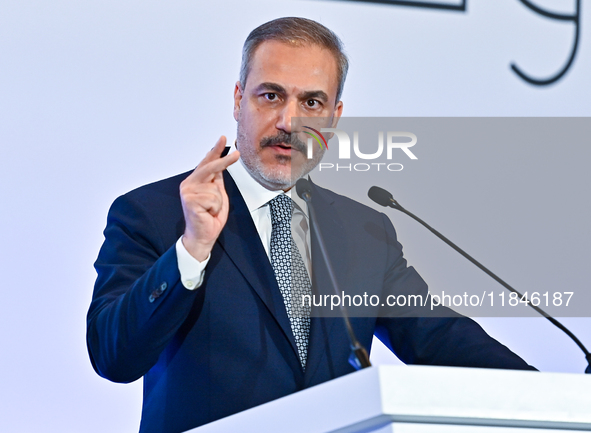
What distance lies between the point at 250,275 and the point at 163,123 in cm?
Result: 82

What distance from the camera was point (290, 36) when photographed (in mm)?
1982

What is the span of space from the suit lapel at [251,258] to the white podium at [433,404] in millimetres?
544

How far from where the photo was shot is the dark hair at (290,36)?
1.99m

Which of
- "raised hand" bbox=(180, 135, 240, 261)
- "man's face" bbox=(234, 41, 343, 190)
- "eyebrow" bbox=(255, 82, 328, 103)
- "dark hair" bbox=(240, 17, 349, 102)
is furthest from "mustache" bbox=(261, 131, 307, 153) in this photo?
"raised hand" bbox=(180, 135, 240, 261)

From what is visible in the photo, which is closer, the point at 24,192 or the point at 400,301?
the point at 400,301

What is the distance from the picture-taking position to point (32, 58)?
2.26 metres

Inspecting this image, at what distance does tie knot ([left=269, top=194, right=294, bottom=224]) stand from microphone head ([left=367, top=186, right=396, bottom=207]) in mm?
202

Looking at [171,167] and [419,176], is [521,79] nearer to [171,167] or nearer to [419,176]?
[419,176]

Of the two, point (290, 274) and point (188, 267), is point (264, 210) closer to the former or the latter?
point (290, 274)

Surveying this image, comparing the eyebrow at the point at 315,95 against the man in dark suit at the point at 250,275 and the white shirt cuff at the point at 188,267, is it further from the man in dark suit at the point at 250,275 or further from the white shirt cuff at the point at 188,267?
the white shirt cuff at the point at 188,267

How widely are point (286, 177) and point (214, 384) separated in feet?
1.91

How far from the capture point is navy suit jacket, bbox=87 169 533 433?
1439 millimetres

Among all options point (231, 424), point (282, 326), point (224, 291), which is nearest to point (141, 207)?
point (224, 291)

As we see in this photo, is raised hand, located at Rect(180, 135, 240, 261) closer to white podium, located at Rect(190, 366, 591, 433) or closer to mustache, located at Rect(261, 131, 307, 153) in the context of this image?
white podium, located at Rect(190, 366, 591, 433)
